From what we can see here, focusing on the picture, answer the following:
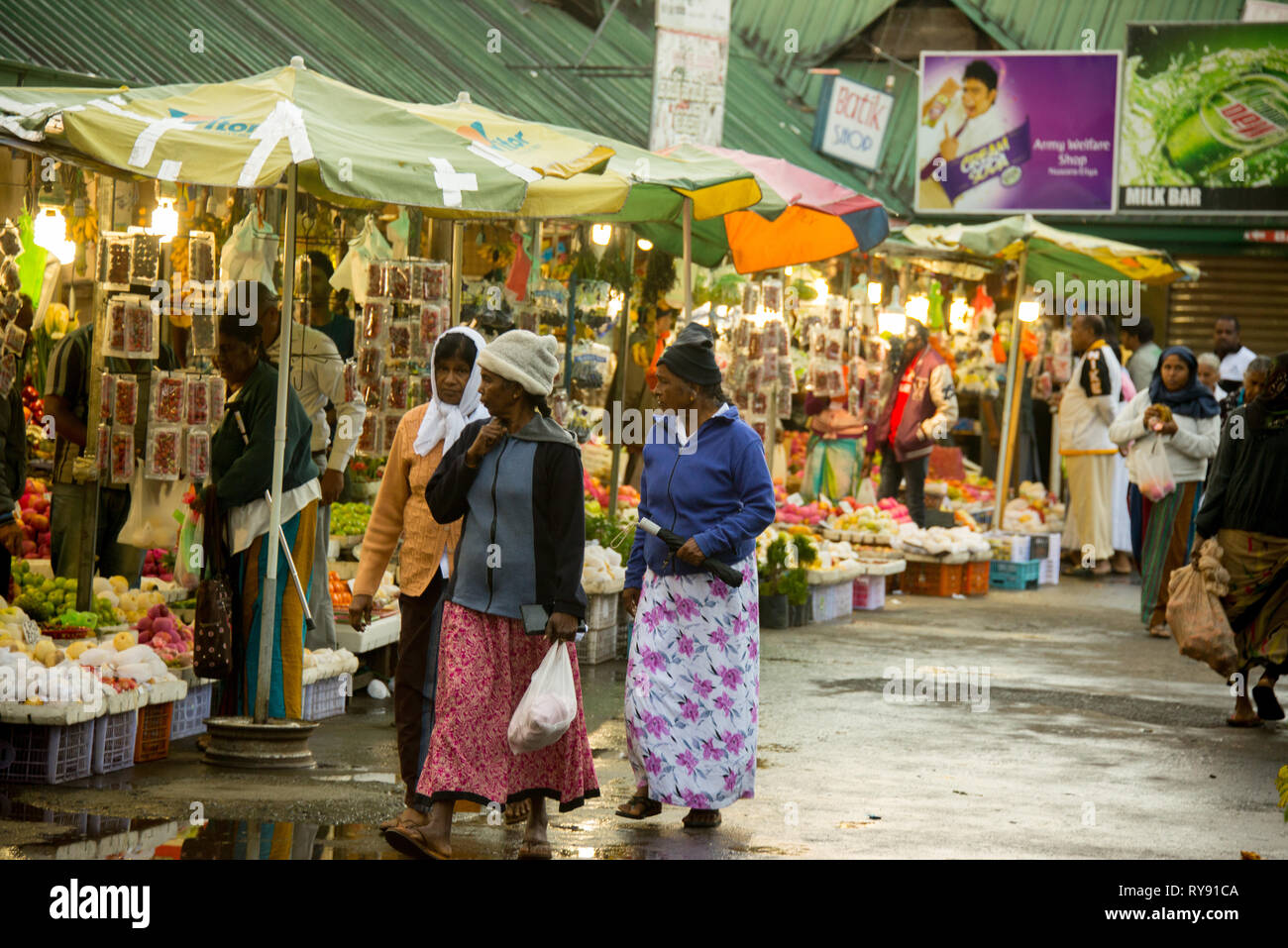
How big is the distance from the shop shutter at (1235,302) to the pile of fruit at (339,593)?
1540 cm

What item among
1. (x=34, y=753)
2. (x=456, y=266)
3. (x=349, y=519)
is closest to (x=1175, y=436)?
(x=456, y=266)

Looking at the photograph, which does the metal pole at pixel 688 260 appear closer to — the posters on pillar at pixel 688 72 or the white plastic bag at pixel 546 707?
the posters on pillar at pixel 688 72

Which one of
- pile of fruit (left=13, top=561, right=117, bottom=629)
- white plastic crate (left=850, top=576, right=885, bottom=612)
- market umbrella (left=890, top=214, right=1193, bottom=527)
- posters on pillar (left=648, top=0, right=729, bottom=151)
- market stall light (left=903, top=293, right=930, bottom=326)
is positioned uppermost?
posters on pillar (left=648, top=0, right=729, bottom=151)

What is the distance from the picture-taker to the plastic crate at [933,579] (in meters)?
16.5

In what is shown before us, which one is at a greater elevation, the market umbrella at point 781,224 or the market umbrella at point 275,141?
the market umbrella at point 781,224

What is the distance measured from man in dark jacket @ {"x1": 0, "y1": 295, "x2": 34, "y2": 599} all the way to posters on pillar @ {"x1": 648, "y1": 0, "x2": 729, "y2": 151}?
7.15m

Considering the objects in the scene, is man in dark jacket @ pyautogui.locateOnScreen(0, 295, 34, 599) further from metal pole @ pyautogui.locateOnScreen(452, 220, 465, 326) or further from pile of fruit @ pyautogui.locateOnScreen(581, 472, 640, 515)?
pile of fruit @ pyautogui.locateOnScreen(581, 472, 640, 515)

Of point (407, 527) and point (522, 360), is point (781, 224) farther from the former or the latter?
point (522, 360)

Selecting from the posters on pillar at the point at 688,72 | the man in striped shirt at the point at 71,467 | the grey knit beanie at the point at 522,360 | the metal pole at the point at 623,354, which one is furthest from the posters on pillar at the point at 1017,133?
the grey knit beanie at the point at 522,360

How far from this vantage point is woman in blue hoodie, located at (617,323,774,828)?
23.1 ft

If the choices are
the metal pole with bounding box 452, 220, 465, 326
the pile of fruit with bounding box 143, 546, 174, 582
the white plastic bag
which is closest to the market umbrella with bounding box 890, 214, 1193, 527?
the metal pole with bounding box 452, 220, 465, 326

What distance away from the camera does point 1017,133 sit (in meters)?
21.6
